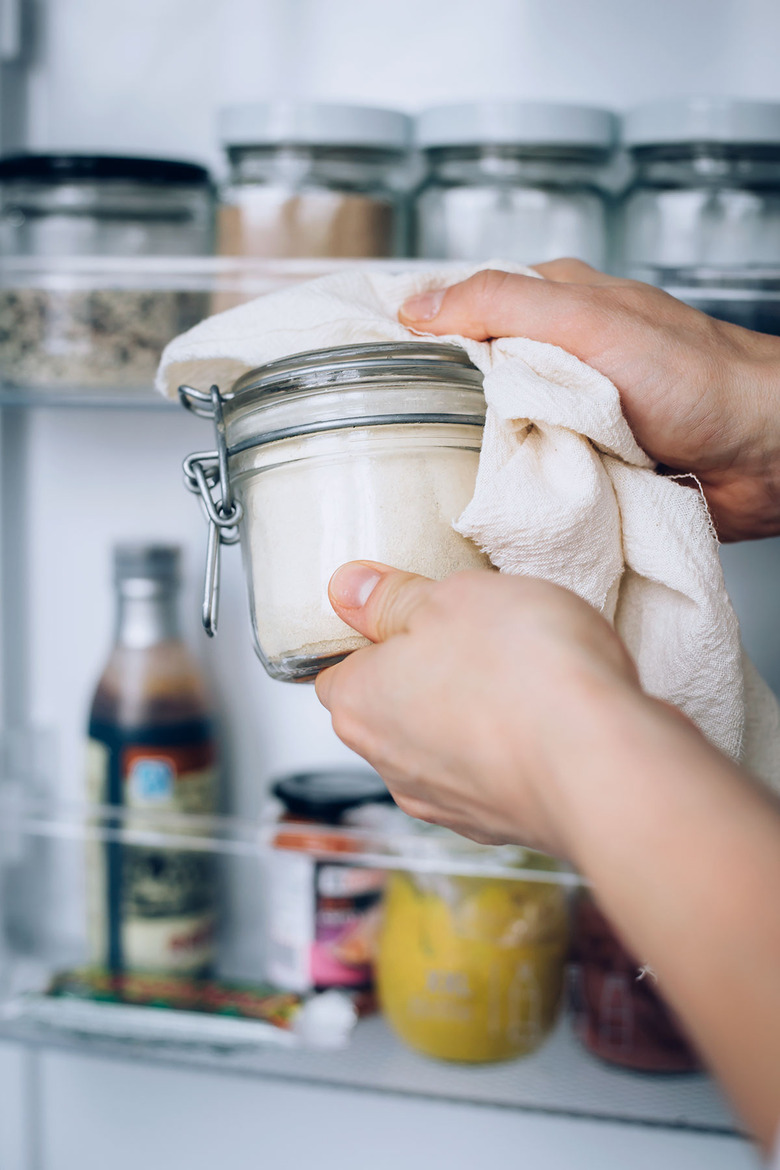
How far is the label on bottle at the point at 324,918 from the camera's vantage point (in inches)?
26.7

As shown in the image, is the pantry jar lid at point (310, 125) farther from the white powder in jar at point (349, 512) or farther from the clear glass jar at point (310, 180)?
the white powder in jar at point (349, 512)

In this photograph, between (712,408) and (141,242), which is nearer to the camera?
(712,408)

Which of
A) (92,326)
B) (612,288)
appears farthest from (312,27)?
(612,288)

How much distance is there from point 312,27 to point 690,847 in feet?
2.24

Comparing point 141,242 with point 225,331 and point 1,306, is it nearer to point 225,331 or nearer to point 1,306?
point 1,306

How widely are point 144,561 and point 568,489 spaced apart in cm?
43

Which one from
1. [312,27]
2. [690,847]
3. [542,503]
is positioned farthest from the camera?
[312,27]

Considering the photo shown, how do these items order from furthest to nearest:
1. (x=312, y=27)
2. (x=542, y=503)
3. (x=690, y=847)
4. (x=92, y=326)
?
(x=312, y=27)
(x=92, y=326)
(x=542, y=503)
(x=690, y=847)

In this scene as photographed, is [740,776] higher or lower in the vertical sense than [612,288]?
lower

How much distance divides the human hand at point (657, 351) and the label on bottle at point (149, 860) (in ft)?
1.34

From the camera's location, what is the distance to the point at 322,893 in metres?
0.68

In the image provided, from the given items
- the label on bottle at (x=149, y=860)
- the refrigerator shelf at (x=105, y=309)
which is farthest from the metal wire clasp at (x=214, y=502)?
the label on bottle at (x=149, y=860)

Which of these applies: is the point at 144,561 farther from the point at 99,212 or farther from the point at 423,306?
the point at 423,306

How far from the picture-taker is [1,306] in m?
0.64
